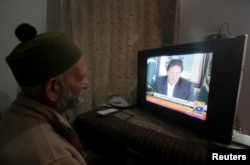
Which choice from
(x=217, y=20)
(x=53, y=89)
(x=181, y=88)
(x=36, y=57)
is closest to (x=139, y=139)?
(x=181, y=88)

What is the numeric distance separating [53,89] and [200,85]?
0.77 meters

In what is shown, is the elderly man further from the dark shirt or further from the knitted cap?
the dark shirt

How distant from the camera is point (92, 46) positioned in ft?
5.98

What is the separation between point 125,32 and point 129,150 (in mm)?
1115

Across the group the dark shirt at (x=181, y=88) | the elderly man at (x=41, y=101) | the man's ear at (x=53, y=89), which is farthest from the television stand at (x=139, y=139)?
the man's ear at (x=53, y=89)

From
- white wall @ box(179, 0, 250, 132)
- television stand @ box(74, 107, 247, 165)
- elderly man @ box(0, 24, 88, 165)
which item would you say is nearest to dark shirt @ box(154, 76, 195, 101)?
television stand @ box(74, 107, 247, 165)

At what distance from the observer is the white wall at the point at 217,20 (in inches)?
73.5

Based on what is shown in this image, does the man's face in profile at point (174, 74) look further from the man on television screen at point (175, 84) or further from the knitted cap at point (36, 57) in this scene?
the knitted cap at point (36, 57)

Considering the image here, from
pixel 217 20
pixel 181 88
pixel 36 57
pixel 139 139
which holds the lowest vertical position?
pixel 139 139

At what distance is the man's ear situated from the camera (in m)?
0.71

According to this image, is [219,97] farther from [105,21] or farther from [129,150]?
[105,21]

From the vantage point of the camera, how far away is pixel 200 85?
3.46ft

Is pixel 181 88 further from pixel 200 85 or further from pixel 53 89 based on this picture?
pixel 53 89

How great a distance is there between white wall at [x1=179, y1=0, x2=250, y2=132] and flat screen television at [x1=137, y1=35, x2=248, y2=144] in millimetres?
715
